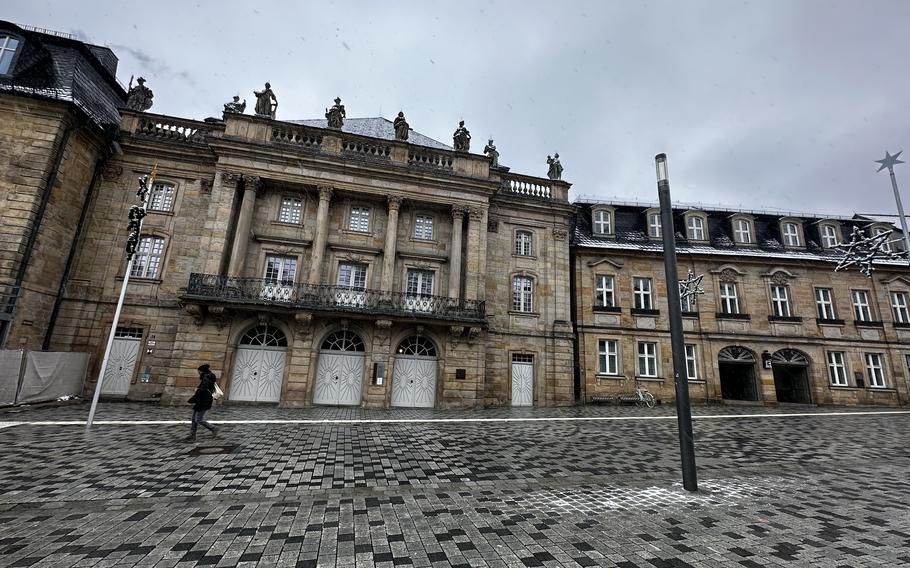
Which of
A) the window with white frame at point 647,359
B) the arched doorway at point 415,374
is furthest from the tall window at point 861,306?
the arched doorway at point 415,374

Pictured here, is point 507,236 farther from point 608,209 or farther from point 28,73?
point 28,73

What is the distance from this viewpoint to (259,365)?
16.3m

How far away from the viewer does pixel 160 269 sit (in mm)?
17125

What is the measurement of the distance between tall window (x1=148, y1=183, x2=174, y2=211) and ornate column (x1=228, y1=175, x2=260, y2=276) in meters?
3.85

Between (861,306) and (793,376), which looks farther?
(793,376)

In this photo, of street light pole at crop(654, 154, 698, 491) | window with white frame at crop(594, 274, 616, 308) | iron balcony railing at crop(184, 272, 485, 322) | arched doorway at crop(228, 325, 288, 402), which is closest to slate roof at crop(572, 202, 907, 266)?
window with white frame at crop(594, 274, 616, 308)

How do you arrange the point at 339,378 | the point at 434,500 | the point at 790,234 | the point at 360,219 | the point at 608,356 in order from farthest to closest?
the point at 790,234, the point at 608,356, the point at 360,219, the point at 339,378, the point at 434,500

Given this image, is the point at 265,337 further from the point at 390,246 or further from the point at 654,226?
the point at 654,226

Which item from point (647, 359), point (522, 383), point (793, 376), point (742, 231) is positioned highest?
point (742, 231)

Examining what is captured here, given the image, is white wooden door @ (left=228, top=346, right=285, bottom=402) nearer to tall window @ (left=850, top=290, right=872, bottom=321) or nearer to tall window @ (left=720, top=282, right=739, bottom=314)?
tall window @ (left=720, top=282, right=739, bottom=314)

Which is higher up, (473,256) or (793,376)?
(473,256)

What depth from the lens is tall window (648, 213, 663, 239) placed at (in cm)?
2345

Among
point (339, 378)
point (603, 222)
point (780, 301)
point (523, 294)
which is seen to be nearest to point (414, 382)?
point (339, 378)

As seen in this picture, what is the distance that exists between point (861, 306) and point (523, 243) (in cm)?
2173
